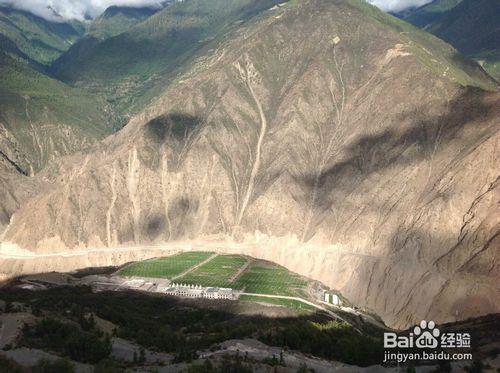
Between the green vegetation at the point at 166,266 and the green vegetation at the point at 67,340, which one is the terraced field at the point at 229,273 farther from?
the green vegetation at the point at 67,340

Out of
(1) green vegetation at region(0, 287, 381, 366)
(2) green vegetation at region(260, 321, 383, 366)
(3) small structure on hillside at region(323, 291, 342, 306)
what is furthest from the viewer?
(3) small structure on hillside at region(323, 291, 342, 306)

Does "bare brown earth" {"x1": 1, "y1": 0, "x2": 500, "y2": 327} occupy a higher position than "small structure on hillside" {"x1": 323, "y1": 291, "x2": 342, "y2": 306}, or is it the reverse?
"bare brown earth" {"x1": 1, "y1": 0, "x2": 500, "y2": 327}

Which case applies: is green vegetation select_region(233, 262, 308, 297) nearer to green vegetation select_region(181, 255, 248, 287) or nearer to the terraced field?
the terraced field

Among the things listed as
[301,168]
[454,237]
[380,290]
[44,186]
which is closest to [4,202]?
[44,186]

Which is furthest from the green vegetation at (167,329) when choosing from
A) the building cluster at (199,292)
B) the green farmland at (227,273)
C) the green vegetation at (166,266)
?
the green vegetation at (166,266)

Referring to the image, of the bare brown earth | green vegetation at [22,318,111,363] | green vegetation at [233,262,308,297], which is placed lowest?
green vegetation at [22,318,111,363]

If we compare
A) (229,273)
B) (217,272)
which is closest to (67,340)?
(229,273)

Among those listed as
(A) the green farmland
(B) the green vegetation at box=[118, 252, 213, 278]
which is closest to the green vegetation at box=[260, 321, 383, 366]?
(A) the green farmland

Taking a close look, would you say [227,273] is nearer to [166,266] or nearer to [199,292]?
[199,292]
